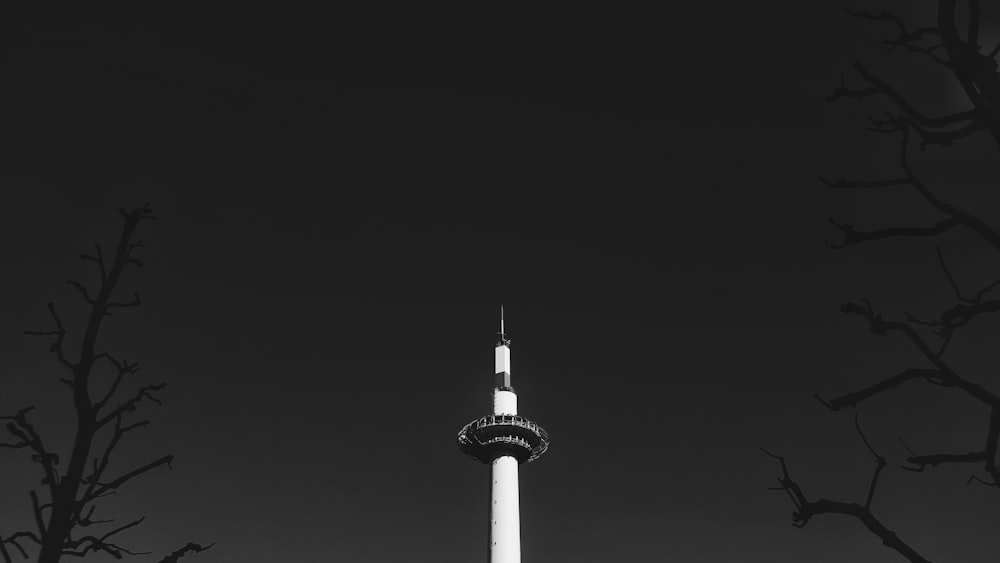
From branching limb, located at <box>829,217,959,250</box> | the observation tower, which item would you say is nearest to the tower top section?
the observation tower

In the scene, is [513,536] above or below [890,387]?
above

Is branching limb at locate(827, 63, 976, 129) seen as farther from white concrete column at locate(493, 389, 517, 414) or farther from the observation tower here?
white concrete column at locate(493, 389, 517, 414)

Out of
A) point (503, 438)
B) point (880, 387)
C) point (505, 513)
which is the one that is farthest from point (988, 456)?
point (503, 438)

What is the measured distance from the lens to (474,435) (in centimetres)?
9844

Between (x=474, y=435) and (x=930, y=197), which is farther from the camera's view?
(x=474, y=435)

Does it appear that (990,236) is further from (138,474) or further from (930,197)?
(138,474)

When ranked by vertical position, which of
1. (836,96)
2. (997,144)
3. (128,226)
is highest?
(128,226)

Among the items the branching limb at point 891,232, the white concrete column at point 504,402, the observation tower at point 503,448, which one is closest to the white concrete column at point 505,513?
the observation tower at point 503,448

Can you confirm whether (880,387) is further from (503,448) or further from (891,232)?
(503,448)

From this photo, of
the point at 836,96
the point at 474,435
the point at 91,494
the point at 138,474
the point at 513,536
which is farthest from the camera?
the point at 474,435

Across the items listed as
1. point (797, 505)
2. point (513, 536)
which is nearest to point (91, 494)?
point (797, 505)

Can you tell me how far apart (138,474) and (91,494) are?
2.40 feet

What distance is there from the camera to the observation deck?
97188 millimetres

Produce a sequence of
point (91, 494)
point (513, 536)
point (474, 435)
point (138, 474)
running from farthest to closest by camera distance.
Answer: point (474, 435) < point (513, 536) < point (138, 474) < point (91, 494)
